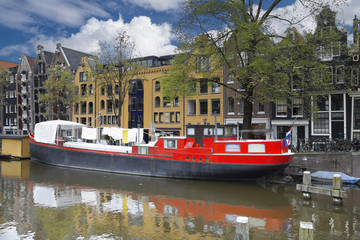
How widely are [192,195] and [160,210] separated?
159 inches

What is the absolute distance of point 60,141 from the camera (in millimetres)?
31266

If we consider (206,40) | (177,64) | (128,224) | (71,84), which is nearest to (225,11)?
(206,40)

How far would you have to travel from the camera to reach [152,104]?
153 feet

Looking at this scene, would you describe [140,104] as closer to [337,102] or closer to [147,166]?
[147,166]

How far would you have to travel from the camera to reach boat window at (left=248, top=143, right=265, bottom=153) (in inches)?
847

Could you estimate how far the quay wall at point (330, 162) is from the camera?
75.3ft

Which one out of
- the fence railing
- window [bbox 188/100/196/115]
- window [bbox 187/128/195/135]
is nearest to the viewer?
window [bbox 187/128/195/135]

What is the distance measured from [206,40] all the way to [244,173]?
12423mm

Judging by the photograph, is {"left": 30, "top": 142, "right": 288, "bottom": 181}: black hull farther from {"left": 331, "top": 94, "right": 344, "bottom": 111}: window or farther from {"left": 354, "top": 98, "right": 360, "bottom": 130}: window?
{"left": 331, "top": 94, "right": 344, "bottom": 111}: window

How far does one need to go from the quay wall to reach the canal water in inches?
120

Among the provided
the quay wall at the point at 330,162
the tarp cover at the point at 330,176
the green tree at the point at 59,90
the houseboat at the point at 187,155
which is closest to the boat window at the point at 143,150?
the houseboat at the point at 187,155

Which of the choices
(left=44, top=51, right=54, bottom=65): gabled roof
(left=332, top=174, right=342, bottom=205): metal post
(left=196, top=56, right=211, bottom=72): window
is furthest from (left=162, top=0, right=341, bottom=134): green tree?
(left=44, top=51, right=54, bottom=65): gabled roof

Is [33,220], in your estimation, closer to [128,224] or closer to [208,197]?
[128,224]

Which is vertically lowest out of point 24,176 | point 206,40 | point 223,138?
point 24,176
